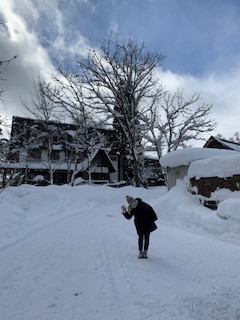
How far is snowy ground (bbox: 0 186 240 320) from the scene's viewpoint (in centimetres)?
427

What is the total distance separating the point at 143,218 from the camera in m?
7.64

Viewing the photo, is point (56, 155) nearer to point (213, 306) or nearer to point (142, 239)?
point (142, 239)

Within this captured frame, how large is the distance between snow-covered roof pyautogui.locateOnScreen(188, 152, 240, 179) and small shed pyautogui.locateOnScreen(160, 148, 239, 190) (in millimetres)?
572

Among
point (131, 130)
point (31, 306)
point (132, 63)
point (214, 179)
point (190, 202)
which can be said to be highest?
point (132, 63)

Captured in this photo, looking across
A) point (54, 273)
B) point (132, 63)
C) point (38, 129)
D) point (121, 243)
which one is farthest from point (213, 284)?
point (38, 129)

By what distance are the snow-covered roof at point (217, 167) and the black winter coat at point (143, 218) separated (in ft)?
16.8

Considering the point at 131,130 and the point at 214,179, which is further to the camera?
the point at 131,130

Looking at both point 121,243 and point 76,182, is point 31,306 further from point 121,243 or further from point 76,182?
Result: point 76,182

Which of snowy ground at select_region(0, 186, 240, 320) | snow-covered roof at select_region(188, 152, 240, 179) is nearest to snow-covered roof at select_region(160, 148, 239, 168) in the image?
snow-covered roof at select_region(188, 152, 240, 179)

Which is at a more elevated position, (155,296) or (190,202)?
(190,202)

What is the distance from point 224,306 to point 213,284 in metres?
0.97

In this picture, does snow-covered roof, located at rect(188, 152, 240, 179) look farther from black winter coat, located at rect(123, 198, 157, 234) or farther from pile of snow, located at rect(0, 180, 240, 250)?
black winter coat, located at rect(123, 198, 157, 234)

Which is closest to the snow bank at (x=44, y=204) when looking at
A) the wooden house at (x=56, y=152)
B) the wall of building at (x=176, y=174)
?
the wall of building at (x=176, y=174)

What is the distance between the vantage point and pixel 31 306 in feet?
14.5
